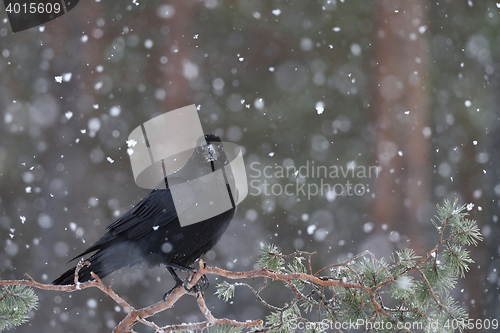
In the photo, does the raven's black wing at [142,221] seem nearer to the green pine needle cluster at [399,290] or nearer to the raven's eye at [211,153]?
the raven's eye at [211,153]

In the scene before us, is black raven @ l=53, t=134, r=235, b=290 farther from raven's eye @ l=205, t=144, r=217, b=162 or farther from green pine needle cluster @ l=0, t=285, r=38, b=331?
green pine needle cluster @ l=0, t=285, r=38, b=331

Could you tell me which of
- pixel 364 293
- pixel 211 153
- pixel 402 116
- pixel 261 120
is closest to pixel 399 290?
pixel 364 293

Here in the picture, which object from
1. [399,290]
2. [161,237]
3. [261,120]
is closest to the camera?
[399,290]

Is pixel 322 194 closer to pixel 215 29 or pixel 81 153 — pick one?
pixel 215 29

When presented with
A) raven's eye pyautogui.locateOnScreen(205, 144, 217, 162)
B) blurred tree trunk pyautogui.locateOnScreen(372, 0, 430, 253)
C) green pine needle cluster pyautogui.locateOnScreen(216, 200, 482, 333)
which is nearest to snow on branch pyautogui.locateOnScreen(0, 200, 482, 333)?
green pine needle cluster pyautogui.locateOnScreen(216, 200, 482, 333)

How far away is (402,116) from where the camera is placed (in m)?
2.44

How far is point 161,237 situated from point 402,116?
5.83ft

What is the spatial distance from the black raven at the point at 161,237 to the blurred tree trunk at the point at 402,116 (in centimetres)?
140

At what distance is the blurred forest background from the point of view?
212 cm

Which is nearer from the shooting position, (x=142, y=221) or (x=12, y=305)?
(x=12, y=305)

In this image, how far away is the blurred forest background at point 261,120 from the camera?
2123mm

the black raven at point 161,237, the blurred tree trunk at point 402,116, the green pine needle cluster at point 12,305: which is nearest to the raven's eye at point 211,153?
the black raven at point 161,237

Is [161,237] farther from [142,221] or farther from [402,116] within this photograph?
[402,116]

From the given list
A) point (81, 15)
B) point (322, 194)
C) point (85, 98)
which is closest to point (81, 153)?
point (85, 98)
